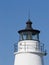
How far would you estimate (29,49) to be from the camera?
24.4m

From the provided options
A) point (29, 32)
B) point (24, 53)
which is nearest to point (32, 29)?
point (29, 32)

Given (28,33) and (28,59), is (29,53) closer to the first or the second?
(28,59)

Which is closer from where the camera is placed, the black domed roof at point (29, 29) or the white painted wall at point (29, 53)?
the white painted wall at point (29, 53)

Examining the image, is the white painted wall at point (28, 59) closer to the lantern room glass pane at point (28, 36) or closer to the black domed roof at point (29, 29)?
the lantern room glass pane at point (28, 36)

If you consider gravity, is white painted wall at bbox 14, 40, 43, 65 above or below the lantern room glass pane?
below

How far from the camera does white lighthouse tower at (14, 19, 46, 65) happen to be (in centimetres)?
2427

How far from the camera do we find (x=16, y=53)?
24.6m

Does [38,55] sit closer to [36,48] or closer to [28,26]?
[36,48]

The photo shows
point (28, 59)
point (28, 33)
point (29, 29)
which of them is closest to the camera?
point (28, 59)

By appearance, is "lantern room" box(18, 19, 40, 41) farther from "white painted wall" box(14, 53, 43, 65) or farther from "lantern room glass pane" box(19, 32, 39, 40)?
"white painted wall" box(14, 53, 43, 65)

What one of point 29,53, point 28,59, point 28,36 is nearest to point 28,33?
point 28,36

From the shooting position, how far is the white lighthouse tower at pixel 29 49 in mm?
24266

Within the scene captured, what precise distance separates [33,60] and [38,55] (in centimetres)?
50

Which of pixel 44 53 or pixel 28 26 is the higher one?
pixel 28 26
